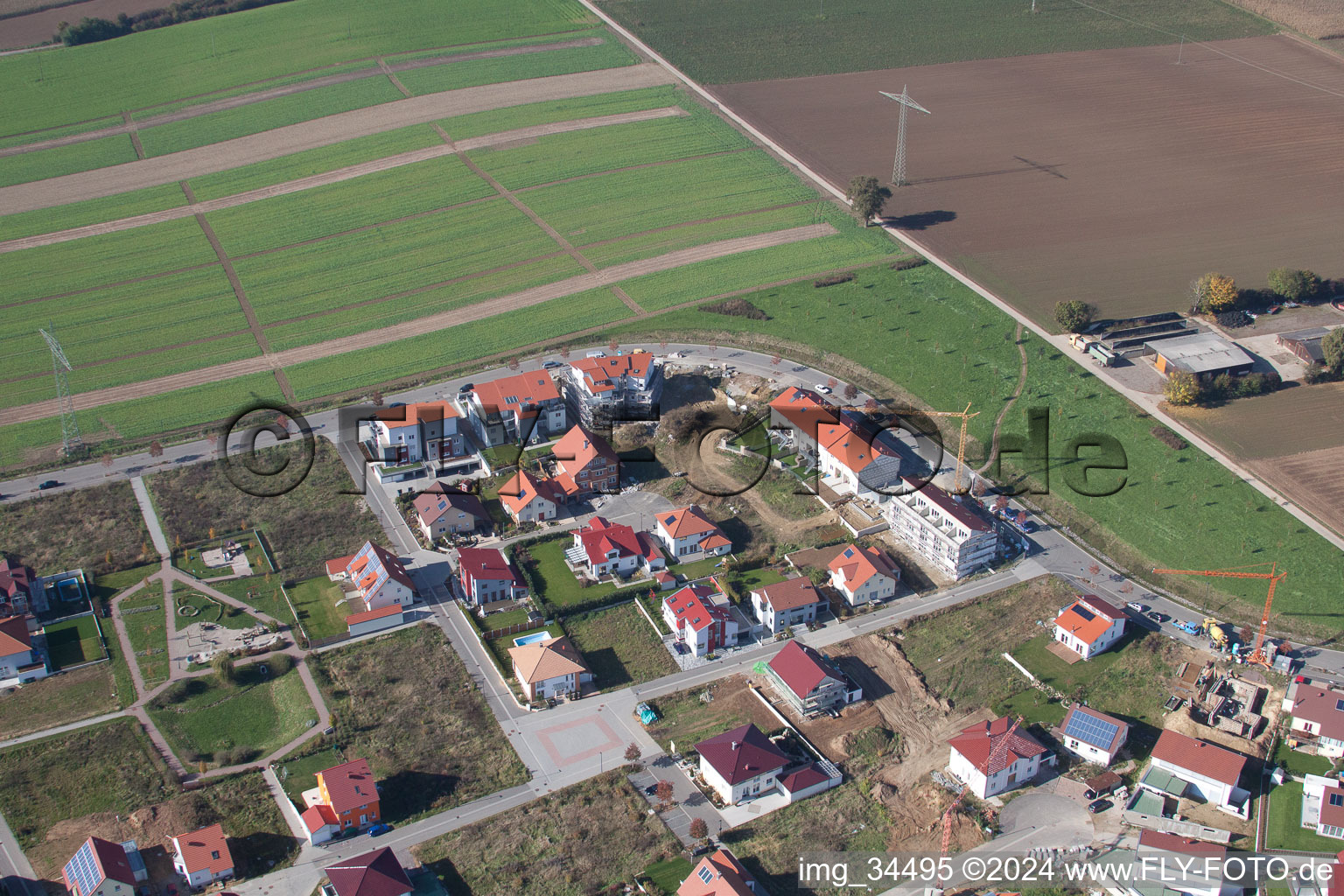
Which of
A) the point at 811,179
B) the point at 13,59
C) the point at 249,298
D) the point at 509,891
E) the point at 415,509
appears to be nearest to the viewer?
the point at 509,891

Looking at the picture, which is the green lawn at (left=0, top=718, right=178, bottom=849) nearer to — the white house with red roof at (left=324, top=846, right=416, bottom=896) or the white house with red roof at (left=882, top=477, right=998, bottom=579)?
the white house with red roof at (left=324, top=846, right=416, bottom=896)

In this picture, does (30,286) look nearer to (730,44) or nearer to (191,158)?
(191,158)

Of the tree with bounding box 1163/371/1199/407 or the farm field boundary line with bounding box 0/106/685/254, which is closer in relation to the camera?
the tree with bounding box 1163/371/1199/407

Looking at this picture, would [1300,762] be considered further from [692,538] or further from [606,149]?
[606,149]

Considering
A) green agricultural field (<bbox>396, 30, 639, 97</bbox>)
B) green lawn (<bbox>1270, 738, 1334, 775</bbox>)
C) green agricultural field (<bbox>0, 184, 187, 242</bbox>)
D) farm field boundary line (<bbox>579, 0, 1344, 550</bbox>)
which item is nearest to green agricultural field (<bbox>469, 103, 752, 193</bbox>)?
farm field boundary line (<bbox>579, 0, 1344, 550</bbox>)

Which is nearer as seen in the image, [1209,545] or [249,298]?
[1209,545]

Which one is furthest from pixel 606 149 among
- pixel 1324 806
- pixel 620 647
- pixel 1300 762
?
pixel 1324 806

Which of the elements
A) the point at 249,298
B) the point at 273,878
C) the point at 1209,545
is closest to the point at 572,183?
the point at 249,298

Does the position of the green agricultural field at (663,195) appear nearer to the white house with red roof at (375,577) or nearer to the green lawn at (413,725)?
the white house with red roof at (375,577)
